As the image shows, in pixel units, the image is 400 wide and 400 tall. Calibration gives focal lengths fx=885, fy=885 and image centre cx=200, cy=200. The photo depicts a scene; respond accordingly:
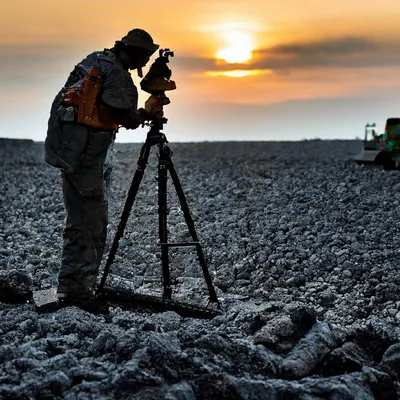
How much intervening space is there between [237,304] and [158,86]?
239 cm

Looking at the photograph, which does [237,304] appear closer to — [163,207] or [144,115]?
[163,207]

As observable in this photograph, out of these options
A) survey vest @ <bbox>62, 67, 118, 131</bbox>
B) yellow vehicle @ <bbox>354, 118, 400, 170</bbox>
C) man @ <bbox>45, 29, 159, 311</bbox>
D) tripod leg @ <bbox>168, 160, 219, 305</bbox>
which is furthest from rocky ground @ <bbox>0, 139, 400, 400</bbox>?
yellow vehicle @ <bbox>354, 118, 400, 170</bbox>

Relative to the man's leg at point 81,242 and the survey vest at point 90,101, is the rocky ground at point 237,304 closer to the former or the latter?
the man's leg at point 81,242

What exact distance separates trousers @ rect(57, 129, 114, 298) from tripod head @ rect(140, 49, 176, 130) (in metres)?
0.42

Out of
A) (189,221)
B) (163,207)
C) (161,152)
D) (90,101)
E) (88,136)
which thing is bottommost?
(189,221)

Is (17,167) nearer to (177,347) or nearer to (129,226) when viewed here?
(129,226)

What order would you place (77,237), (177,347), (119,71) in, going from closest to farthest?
(177,347)
(119,71)
(77,237)

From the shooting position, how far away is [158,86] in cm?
766

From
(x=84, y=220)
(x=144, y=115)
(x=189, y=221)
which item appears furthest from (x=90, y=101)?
(x=189, y=221)

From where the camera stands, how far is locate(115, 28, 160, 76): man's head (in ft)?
24.9

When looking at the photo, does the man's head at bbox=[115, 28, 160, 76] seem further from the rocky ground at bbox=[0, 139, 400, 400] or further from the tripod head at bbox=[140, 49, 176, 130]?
the rocky ground at bbox=[0, 139, 400, 400]

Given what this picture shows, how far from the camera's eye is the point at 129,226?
13.5 meters

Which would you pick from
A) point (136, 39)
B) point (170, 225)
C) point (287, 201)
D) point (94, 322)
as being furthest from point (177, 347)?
point (287, 201)

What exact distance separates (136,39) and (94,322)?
2.44 m
